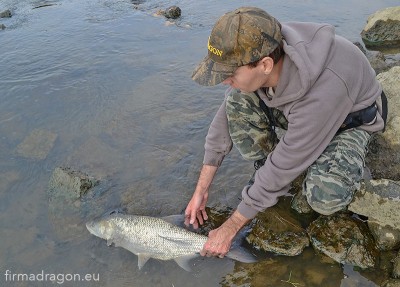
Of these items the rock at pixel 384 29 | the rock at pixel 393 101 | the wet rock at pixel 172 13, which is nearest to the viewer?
the rock at pixel 393 101

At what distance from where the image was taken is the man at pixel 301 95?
8.80 feet

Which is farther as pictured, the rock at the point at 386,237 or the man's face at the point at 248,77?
the rock at the point at 386,237

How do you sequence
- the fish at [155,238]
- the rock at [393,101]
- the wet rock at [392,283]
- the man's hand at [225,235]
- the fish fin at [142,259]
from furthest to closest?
the rock at [393,101] < the fish fin at [142,259] < the fish at [155,238] < the man's hand at [225,235] < the wet rock at [392,283]

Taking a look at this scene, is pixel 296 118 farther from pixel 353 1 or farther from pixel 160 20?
pixel 353 1

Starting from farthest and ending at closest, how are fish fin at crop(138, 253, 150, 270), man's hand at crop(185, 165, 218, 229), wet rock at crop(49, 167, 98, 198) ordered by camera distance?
wet rock at crop(49, 167, 98, 198)
man's hand at crop(185, 165, 218, 229)
fish fin at crop(138, 253, 150, 270)

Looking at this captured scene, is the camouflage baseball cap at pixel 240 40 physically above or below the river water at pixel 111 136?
above

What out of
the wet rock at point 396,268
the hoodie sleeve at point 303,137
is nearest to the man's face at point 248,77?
the hoodie sleeve at point 303,137

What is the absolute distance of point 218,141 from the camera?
12.3 feet

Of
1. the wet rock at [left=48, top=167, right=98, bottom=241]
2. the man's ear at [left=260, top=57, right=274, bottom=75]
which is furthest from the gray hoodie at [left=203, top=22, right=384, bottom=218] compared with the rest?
the wet rock at [left=48, top=167, right=98, bottom=241]

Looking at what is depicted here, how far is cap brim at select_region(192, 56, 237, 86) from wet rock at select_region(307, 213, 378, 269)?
1.72m

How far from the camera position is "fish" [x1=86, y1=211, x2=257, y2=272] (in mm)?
3506

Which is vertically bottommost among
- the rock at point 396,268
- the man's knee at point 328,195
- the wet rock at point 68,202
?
the wet rock at point 68,202

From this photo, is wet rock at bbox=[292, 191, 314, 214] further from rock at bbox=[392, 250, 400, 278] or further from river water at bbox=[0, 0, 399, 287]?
rock at bbox=[392, 250, 400, 278]

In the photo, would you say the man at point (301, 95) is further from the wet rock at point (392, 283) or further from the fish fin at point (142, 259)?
the wet rock at point (392, 283)
